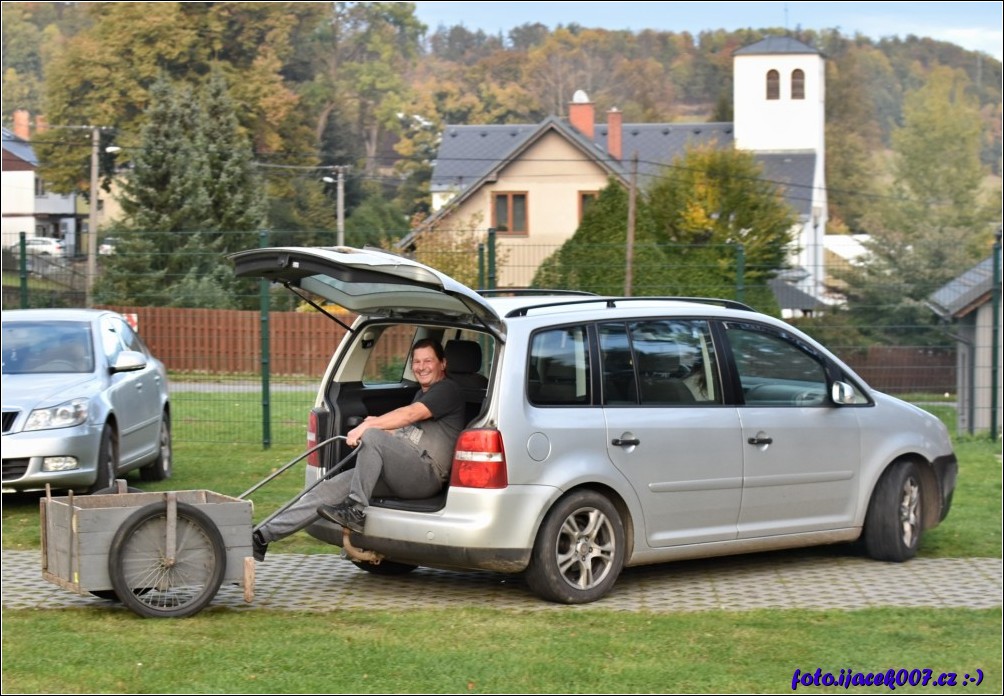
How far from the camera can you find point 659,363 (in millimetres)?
8672

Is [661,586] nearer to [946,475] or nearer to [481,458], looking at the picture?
[481,458]

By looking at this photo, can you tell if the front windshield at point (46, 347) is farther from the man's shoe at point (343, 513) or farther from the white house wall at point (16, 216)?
the white house wall at point (16, 216)

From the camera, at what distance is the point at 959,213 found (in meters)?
89.1

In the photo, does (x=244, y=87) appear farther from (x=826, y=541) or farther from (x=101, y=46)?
(x=826, y=541)

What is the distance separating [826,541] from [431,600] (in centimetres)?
265

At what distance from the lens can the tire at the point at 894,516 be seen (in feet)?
31.0

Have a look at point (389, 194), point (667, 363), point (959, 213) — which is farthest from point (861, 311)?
point (959, 213)

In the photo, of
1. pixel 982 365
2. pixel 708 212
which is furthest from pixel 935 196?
pixel 982 365

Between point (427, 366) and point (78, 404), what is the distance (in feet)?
6.78

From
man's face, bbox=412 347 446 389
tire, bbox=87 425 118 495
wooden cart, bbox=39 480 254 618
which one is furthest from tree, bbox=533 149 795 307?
wooden cart, bbox=39 480 254 618

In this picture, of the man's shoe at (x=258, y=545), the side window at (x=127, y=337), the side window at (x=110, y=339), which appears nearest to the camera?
the man's shoe at (x=258, y=545)

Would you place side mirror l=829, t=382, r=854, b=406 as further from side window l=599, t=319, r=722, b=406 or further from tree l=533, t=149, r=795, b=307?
tree l=533, t=149, r=795, b=307

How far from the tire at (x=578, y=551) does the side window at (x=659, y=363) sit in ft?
2.15

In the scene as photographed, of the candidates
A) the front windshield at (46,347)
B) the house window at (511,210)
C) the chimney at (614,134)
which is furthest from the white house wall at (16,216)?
the chimney at (614,134)
